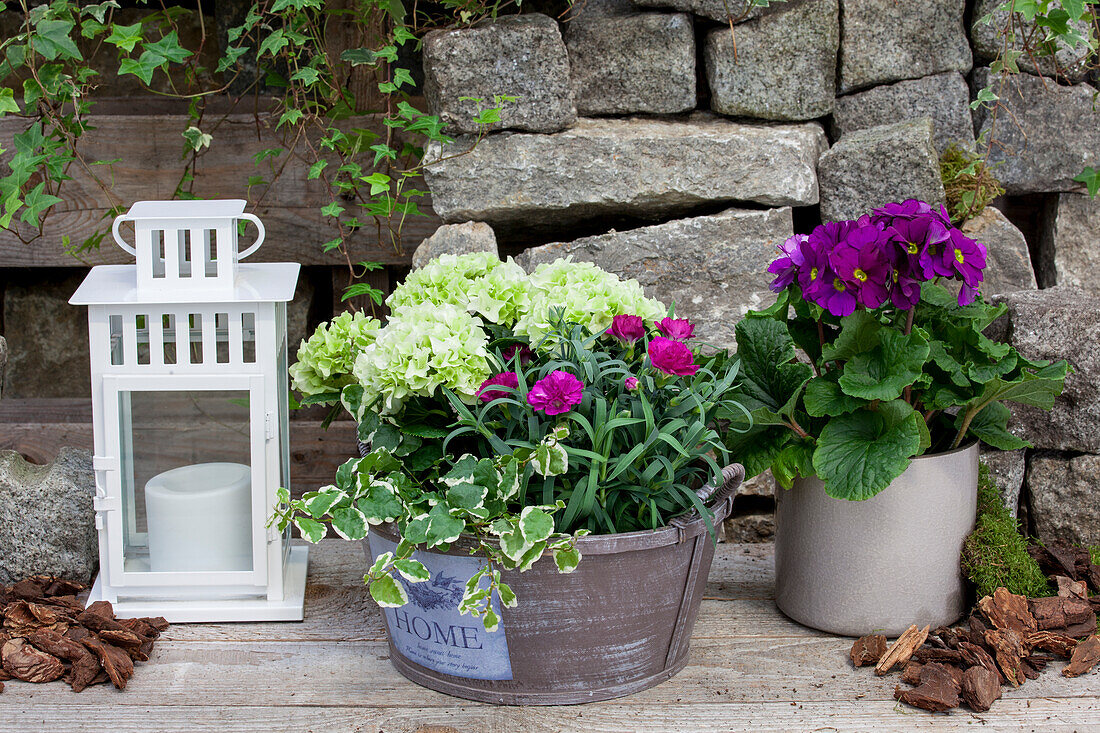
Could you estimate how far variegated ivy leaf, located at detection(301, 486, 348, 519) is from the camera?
1.53 m

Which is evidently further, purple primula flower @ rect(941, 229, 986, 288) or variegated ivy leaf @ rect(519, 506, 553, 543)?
purple primula flower @ rect(941, 229, 986, 288)

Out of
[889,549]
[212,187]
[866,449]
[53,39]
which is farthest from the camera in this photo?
[212,187]

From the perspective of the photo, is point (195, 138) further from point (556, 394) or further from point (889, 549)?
point (889, 549)

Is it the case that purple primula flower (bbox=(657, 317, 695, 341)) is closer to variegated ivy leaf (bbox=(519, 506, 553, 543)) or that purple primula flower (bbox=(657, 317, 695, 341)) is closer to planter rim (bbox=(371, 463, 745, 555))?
planter rim (bbox=(371, 463, 745, 555))

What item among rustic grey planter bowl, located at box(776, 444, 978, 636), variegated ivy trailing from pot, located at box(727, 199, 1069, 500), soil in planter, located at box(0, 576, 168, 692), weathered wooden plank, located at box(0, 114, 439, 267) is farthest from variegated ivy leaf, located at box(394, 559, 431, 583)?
weathered wooden plank, located at box(0, 114, 439, 267)

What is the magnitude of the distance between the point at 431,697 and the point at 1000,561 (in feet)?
3.56

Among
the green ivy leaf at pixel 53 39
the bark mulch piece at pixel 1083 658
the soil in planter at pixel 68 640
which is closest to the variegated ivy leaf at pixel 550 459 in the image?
the soil in planter at pixel 68 640

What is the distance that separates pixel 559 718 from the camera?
154 cm

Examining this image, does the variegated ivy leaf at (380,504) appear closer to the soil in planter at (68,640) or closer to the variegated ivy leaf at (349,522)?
the variegated ivy leaf at (349,522)

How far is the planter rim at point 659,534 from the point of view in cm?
150

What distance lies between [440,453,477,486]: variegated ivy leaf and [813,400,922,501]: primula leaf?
1.98ft

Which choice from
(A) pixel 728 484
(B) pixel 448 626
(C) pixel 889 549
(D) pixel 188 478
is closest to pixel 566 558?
(B) pixel 448 626

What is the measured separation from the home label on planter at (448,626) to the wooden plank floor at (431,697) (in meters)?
0.06

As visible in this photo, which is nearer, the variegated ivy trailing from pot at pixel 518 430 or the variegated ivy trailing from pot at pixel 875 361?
the variegated ivy trailing from pot at pixel 518 430
